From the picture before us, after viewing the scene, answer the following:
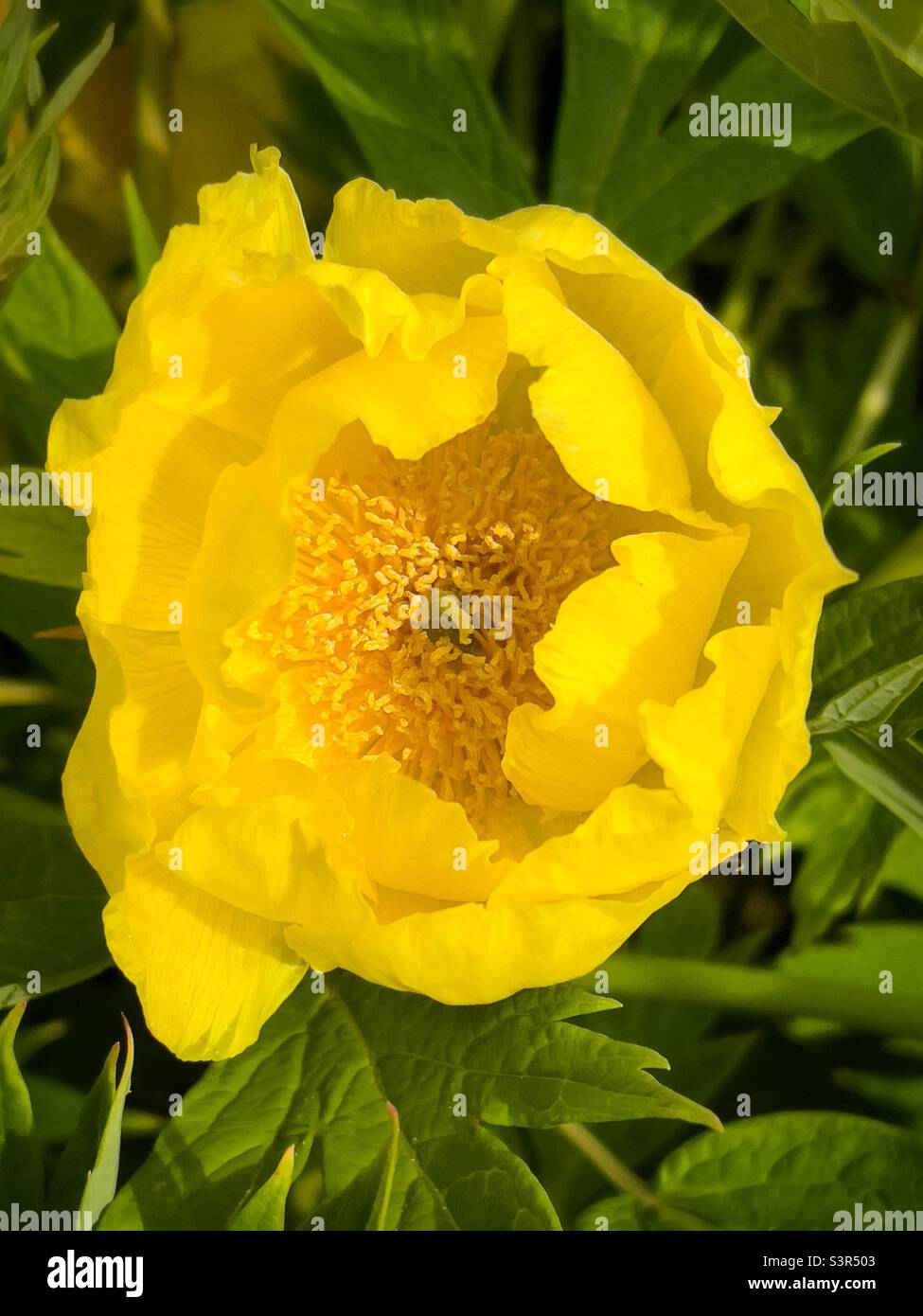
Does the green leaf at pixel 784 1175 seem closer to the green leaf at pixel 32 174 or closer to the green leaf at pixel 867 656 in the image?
the green leaf at pixel 867 656

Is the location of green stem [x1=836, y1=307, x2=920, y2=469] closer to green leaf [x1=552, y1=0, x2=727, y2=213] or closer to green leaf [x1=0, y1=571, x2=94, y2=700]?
green leaf [x1=552, y1=0, x2=727, y2=213]

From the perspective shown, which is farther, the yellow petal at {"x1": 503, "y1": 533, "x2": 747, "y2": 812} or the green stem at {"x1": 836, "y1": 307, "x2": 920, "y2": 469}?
the green stem at {"x1": 836, "y1": 307, "x2": 920, "y2": 469}

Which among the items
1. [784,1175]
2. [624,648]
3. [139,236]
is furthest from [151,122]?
[784,1175]

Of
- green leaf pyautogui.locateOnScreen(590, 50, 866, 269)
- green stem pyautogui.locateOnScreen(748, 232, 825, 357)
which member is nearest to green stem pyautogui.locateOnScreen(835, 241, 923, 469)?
green stem pyautogui.locateOnScreen(748, 232, 825, 357)

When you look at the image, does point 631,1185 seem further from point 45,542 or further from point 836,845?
point 45,542

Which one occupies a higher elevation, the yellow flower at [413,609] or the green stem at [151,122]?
the green stem at [151,122]

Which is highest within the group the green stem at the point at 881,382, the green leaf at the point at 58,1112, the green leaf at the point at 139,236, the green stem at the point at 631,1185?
the green leaf at the point at 139,236

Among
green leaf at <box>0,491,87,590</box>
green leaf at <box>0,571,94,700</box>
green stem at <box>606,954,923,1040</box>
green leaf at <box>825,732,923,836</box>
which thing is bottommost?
green stem at <box>606,954,923,1040</box>

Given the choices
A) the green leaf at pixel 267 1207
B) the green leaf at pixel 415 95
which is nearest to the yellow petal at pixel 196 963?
the green leaf at pixel 267 1207
